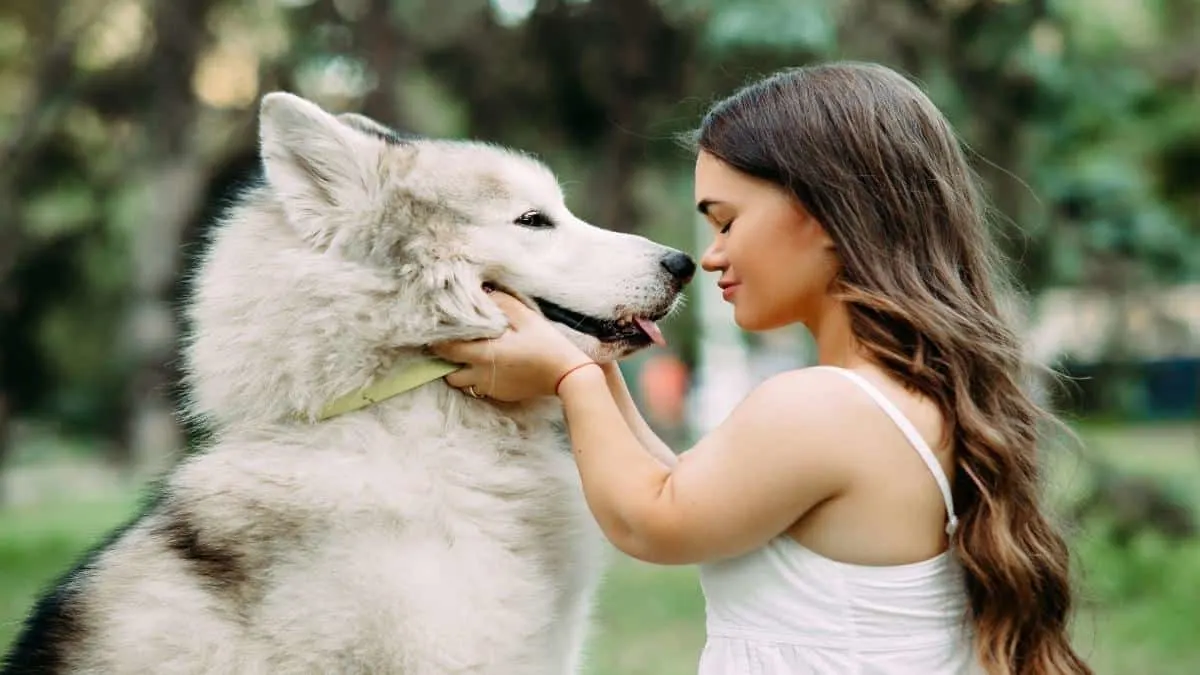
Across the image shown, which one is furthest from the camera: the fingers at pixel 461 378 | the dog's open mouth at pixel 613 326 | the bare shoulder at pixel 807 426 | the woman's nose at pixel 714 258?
the dog's open mouth at pixel 613 326

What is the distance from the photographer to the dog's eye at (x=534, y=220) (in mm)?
2734

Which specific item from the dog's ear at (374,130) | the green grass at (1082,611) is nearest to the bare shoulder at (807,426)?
the dog's ear at (374,130)

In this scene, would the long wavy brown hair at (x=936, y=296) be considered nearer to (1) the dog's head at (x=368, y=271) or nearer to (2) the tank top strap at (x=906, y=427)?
(2) the tank top strap at (x=906, y=427)

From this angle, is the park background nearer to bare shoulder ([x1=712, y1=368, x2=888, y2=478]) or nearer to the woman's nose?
bare shoulder ([x1=712, y1=368, x2=888, y2=478])

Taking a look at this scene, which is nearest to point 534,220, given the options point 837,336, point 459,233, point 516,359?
point 459,233

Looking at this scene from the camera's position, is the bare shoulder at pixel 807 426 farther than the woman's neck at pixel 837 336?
No

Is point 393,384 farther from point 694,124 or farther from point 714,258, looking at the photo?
point 694,124

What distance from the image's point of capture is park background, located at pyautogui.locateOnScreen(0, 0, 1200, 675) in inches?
236

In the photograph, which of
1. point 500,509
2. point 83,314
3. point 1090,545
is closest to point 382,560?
point 500,509

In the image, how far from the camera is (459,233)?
264cm

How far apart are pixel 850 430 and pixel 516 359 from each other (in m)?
0.68

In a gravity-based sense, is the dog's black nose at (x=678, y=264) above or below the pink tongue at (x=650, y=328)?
above

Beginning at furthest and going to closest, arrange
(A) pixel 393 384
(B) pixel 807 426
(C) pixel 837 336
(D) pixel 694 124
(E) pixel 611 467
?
(D) pixel 694 124 → (A) pixel 393 384 → (C) pixel 837 336 → (E) pixel 611 467 → (B) pixel 807 426

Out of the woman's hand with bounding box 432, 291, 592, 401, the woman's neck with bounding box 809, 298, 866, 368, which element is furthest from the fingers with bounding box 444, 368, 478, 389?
the woman's neck with bounding box 809, 298, 866, 368
